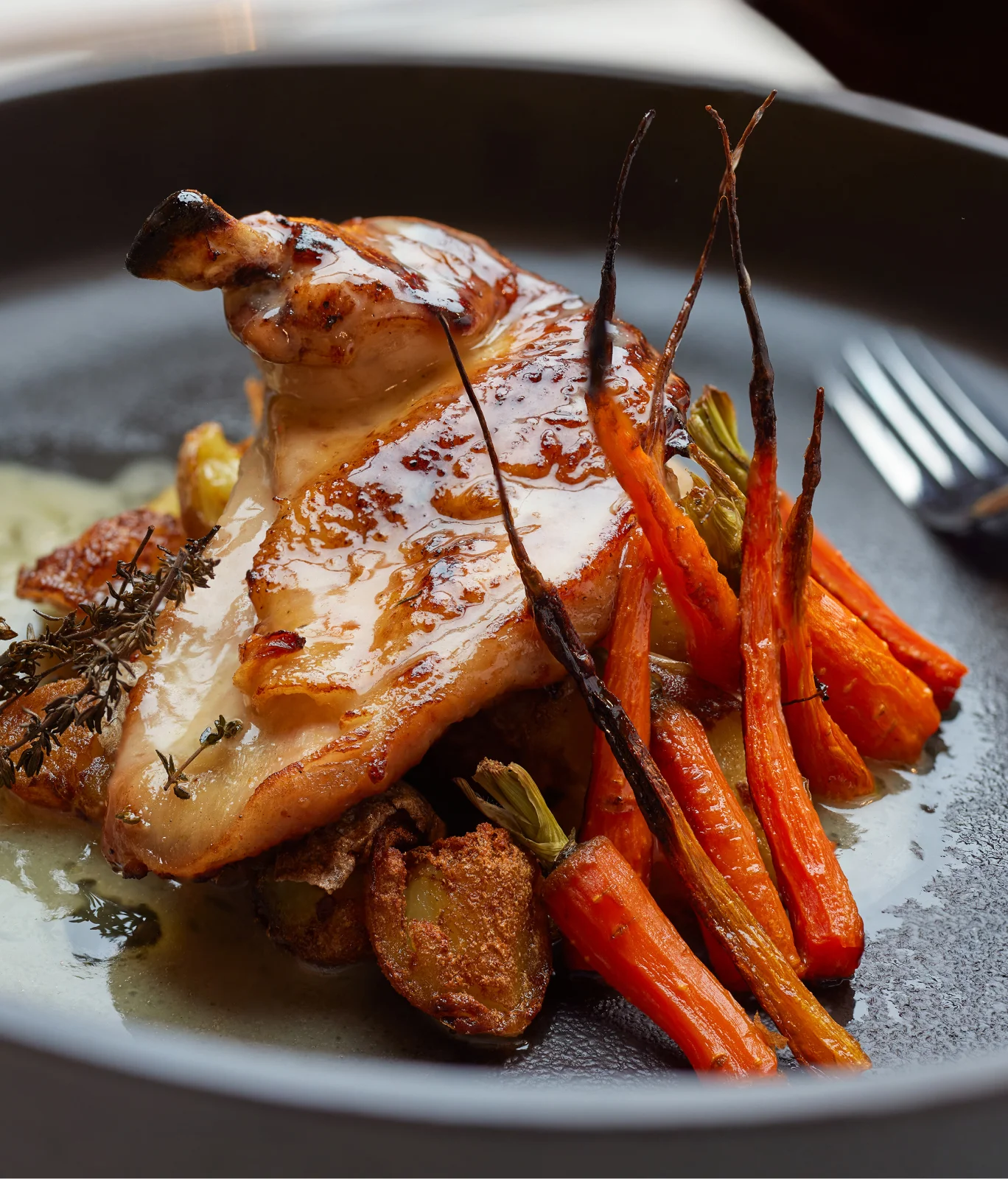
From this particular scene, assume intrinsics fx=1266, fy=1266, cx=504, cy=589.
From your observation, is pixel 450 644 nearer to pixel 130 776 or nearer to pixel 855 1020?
pixel 130 776

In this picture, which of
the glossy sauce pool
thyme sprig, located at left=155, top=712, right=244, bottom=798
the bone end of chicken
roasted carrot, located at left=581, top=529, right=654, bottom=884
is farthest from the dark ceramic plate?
the bone end of chicken

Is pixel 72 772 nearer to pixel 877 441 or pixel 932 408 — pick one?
pixel 877 441

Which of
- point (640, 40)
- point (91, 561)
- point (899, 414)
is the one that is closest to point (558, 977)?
point (91, 561)

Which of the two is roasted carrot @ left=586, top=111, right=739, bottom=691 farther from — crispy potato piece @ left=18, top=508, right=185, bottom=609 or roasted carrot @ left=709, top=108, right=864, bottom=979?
crispy potato piece @ left=18, top=508, right=185, bottom=609

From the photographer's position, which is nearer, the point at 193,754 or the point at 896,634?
the point at 193,754

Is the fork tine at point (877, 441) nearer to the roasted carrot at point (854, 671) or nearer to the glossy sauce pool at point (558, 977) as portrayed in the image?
the glossy sauce pool at point (558, 977)

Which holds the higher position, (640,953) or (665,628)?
(665,628)
